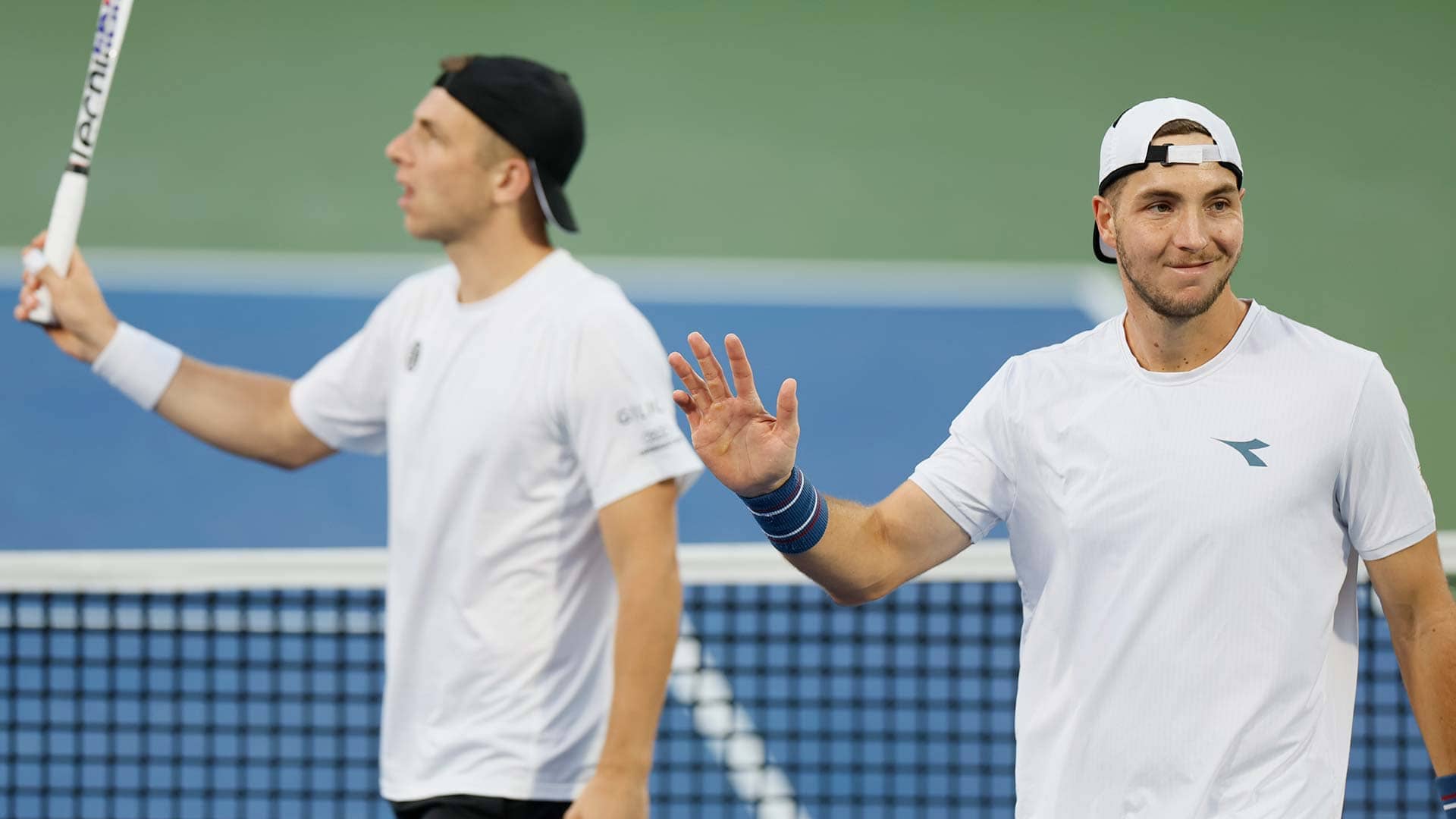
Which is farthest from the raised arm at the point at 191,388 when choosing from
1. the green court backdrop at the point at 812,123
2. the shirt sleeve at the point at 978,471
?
the green court backdrop at the point at 812,123

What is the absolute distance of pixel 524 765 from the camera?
415 cm

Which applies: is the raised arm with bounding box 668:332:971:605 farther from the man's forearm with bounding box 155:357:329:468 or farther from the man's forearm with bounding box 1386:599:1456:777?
Answer: the man's forearm with bounding box 155:357:329:468

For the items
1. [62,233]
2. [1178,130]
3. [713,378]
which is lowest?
[713,378]

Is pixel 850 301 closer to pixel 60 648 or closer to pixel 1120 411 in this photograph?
pixel 60 648

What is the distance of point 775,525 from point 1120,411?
65 cm

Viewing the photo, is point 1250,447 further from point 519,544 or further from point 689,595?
point 689,595

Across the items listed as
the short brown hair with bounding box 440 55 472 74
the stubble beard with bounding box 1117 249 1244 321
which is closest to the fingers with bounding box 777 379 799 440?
the stubble beard with bounding box 1117 249 1244 321

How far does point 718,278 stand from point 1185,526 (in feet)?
32.4

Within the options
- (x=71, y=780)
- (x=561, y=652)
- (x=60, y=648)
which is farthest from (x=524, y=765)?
(x=60, y=648)

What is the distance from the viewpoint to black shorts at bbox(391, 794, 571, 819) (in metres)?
4.15

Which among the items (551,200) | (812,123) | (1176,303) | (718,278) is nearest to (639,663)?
(551,200)

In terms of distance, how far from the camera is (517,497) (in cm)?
425

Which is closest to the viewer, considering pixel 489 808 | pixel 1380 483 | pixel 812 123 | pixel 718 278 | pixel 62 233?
pixel 1380 483

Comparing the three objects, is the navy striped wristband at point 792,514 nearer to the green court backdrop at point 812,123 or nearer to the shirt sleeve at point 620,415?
the shirt sleeve at point 620,415
